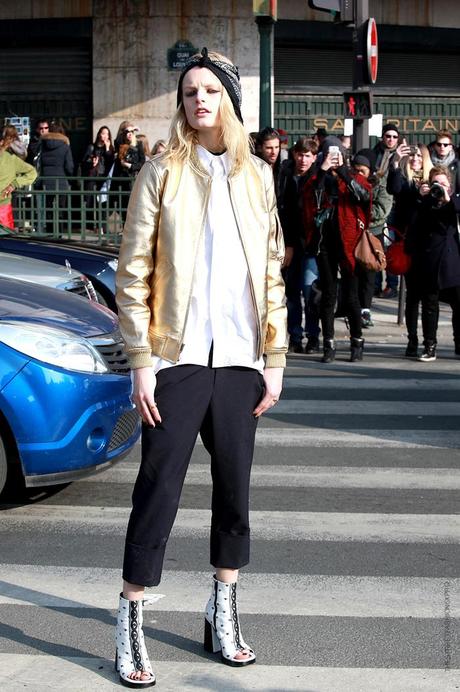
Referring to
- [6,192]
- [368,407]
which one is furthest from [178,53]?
[368,407]

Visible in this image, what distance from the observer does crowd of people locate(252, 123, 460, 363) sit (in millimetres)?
11078

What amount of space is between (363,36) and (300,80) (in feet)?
35.6

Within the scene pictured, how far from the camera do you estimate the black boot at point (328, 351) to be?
1121cm

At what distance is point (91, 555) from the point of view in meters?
5.62

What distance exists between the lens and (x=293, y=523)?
6.14 metres

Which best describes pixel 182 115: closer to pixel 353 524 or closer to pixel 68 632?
pixel 68 632

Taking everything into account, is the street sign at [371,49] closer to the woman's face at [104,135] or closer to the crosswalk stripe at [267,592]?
the woman's face at [104,135]

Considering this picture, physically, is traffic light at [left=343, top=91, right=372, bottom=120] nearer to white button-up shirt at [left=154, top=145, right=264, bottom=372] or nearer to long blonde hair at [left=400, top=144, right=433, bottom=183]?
long blonde hair at [left=400, top=144, right=433, bottom=183]

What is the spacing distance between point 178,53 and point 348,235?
11.9 meters

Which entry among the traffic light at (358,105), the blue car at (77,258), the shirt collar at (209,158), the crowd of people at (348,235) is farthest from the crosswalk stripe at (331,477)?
the traffic light at (358,105)

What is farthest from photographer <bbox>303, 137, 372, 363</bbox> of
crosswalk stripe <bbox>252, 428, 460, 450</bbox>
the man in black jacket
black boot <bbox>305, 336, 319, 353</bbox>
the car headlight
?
the car headlight

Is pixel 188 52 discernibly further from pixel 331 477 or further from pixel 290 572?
pixel 290 572

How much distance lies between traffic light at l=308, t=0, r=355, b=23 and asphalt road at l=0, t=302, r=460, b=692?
6.46 meters

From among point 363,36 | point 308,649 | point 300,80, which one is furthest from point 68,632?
point 300,80
